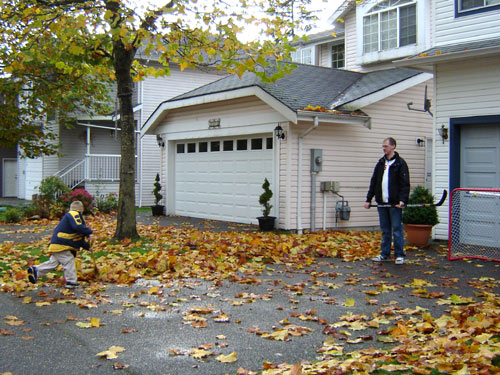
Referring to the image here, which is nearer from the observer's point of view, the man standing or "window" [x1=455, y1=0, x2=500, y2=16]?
the man standing

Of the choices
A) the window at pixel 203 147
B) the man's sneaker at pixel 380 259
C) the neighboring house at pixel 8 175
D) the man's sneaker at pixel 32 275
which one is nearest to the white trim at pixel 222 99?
the window at pixel 203 147

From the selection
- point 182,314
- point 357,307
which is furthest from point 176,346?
point 357,307

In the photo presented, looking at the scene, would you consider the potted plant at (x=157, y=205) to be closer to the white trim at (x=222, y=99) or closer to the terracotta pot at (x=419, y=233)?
the white trim at (x=222, y=99)

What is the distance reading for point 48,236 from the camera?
12.3m

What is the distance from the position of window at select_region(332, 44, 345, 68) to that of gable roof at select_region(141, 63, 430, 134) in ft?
28.4

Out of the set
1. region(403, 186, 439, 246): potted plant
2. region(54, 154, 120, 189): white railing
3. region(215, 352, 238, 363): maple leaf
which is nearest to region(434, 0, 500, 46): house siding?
region(403, 186, 439, 246): potted plant

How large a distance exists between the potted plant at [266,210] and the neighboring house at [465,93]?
3817mm

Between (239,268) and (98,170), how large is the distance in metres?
15.8

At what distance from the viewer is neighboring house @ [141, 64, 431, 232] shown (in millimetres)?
13508

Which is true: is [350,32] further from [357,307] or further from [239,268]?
[357,307]

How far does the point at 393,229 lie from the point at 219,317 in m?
4.16

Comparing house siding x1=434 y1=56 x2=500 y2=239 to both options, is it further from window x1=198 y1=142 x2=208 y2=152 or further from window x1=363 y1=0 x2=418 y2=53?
window x1=363 y1=0 x2=418 y2=53

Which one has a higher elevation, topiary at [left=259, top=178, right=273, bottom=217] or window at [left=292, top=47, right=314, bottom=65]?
window at [left=292, top=47, right=314, bottom=65]

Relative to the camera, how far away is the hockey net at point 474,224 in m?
9.65
